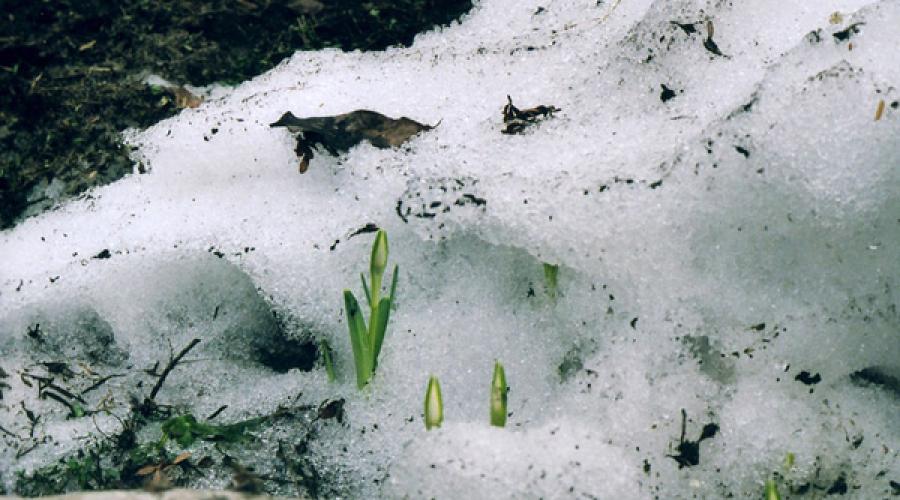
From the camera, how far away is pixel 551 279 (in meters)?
1.71

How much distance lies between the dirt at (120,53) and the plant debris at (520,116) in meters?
0.72

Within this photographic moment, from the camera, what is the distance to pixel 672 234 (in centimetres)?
164

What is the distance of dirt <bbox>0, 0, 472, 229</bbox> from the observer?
248 centimetres

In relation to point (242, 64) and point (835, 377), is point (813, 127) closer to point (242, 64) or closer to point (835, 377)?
point (835, 377)

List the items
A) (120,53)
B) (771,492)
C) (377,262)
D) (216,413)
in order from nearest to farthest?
(771,492), (377,262), (216,413), (120,53)

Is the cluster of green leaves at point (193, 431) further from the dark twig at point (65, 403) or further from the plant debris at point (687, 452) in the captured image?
the plant debris at point (687, 452)

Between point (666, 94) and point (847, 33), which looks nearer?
point (847, 33)

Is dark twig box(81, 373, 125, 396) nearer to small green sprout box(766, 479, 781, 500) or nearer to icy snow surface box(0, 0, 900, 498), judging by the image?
icy snow surface box(0, 0, 900, 498)

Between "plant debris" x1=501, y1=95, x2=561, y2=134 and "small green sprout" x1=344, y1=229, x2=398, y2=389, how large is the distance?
1.65 ft

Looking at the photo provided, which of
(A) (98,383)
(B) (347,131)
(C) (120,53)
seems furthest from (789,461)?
(C) (120,53)

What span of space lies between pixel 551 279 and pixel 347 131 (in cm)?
67

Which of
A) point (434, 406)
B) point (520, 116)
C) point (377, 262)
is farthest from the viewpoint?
point (520, 116)

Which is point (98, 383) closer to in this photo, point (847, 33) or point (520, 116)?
point (520, 116)

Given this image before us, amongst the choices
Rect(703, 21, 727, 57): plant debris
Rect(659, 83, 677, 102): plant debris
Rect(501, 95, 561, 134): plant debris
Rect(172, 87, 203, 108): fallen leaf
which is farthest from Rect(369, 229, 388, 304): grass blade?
Rect(172, 87, 203, 108): fallen leaf
